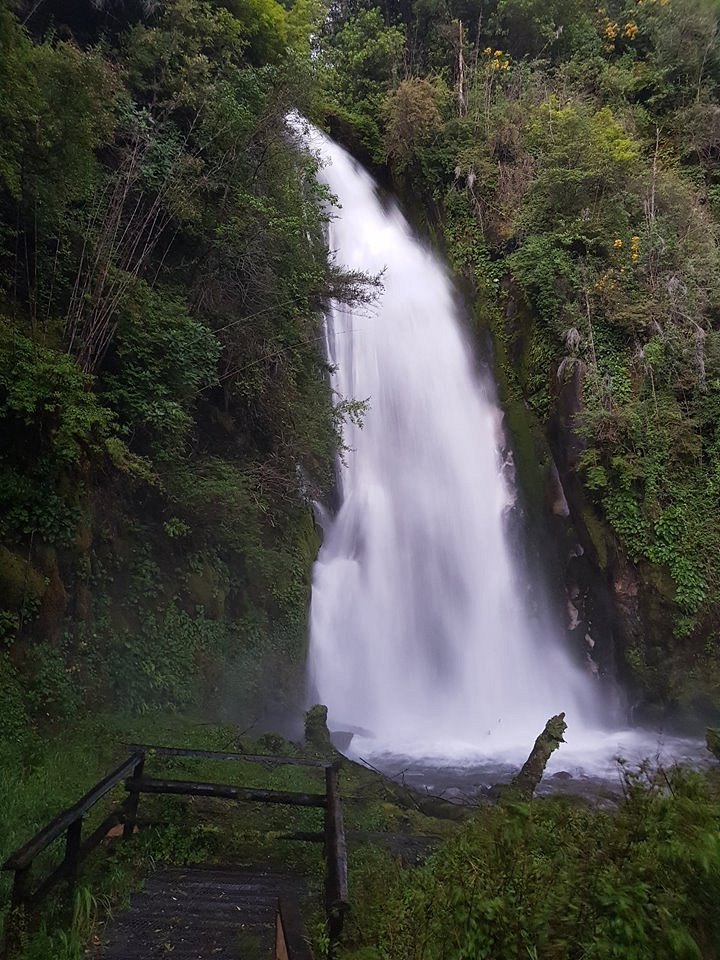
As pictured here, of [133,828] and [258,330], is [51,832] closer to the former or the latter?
[133,828]

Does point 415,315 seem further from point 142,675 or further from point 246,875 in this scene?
point 246,875

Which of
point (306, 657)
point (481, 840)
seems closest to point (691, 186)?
point (306, 657)

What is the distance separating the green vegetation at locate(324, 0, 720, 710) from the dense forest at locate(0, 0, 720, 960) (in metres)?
0.08

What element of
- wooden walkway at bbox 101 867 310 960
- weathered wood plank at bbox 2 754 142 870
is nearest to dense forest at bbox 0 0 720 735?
weathered wood plank at bbox 2 754 142 870

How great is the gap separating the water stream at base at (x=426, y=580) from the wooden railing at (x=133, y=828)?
4.94 metres

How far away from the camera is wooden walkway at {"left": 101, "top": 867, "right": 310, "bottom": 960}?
3.29m

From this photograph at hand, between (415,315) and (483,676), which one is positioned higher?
(415,315)

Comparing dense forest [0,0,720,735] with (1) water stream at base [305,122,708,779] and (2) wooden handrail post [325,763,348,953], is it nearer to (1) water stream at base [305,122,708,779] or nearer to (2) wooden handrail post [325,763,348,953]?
(1) water stream at base [305,122,708,779]

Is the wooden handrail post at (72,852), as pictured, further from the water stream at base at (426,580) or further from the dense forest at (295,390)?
the water stream at base at (426,580)

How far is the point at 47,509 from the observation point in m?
6.60

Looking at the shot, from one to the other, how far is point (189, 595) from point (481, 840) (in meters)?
6.88

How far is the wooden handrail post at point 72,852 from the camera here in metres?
3.64

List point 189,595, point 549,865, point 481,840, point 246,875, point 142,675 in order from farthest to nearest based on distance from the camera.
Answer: point 189,595
point 142,675
point 246,875
point 481,840
point 549,865

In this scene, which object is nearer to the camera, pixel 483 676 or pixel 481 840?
pixel 481 840
